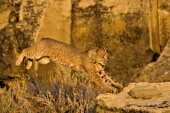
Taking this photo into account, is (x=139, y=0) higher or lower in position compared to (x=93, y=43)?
higher

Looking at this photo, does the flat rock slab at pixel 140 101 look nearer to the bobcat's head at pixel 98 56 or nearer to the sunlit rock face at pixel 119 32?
the bobcat's head at pixel 98 56

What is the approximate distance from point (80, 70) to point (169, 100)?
164 inches

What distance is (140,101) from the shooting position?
183 inches

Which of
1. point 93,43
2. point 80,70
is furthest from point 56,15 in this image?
point 80,70

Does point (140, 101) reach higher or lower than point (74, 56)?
higher

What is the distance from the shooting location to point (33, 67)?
10125mm

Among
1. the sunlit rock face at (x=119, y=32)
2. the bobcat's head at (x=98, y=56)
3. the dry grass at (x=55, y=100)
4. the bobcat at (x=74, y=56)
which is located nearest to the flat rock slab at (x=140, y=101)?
the dry grass at (x=55, y=100)

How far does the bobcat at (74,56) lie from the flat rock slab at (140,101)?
9.49ft

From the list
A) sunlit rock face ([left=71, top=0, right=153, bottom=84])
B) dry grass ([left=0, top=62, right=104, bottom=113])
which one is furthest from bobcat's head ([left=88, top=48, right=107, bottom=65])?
sunlit rock face ([left=71, top=0, right=153, bottom=84])

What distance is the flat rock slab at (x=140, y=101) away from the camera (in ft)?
14.1

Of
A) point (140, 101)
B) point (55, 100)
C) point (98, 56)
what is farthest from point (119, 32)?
point (140, 101)

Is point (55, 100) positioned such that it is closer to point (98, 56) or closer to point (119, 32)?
point (98, 56)

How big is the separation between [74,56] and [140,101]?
399cm

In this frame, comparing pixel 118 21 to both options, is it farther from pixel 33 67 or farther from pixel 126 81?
pixel 33 67
